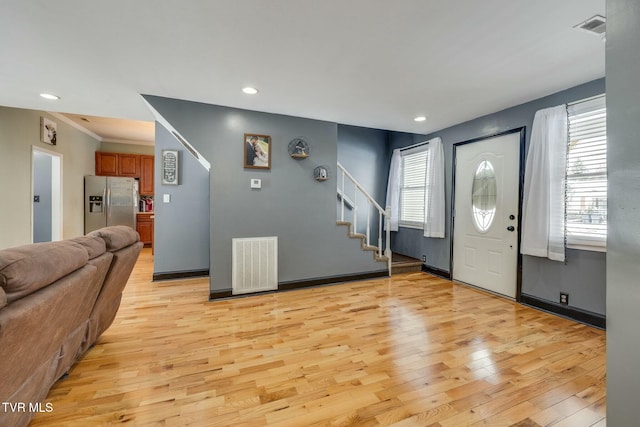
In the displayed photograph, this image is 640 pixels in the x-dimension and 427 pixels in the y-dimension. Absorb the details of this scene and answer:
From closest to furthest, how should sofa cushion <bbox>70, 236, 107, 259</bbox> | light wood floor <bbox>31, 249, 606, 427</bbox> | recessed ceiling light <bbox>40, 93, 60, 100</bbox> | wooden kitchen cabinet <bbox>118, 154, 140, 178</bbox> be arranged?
light wood floor <bbox>31, 249, 606, 427</bbox> → sofa cushion <bbox>70, 236, 107, 259</bbox> → recessed ceiling light <bbox>40, 93, 60, 100</bbox> → wooden kitchen cabinet <bbox>118, 154, 140, 178</bbox>

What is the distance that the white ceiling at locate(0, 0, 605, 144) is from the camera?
5.37 feet

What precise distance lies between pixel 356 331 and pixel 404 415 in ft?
3.24

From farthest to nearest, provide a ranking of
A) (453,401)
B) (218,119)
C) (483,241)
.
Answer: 1. (483,241)
2. (218,119)
3. (453,401)

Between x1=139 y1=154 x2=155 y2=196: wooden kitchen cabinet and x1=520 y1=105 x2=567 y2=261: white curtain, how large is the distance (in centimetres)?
765

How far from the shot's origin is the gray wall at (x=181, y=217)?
3.98m

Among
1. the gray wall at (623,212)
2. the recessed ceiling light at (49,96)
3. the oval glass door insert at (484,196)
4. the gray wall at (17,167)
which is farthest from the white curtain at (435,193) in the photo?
the gray wall at (17,167)

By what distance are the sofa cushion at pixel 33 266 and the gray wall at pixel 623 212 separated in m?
2.14

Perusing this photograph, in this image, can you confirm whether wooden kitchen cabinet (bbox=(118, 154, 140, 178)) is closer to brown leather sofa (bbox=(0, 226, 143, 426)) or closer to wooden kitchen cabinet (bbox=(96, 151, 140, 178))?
wooden kitchen cabinet (bbox=(96, 151, 140, 178))

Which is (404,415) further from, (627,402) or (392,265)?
(392,265)

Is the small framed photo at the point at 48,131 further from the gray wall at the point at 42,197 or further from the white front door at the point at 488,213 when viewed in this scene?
the white front door at the point at 488,213

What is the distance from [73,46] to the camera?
202cm

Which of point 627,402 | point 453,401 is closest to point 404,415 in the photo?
point 453,401

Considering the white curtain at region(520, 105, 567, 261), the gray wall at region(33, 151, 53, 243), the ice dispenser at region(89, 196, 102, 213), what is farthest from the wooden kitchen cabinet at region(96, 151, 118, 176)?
the white curtain at region(520, 105, 567, 261)

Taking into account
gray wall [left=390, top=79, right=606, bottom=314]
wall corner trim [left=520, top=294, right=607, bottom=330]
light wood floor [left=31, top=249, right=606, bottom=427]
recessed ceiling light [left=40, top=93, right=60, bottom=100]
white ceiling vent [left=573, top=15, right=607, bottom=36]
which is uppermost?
recessed ceiling light [left=40, top=93, right=60, bottom=100]
